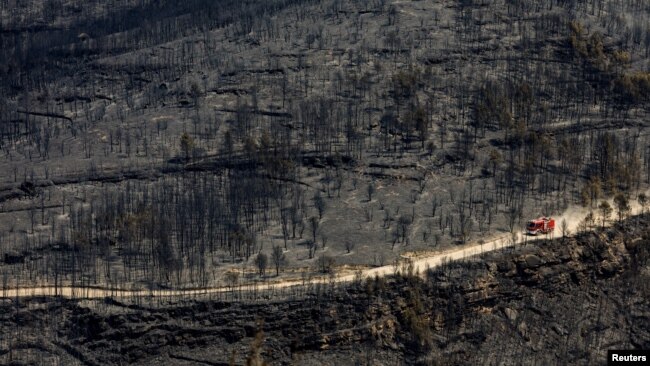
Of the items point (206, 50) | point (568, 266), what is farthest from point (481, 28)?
point (568, 266)

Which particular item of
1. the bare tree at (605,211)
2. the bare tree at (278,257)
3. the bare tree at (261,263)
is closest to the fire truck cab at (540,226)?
the bare tree at (605,211)

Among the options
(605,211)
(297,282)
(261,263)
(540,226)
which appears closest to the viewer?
(297,282)

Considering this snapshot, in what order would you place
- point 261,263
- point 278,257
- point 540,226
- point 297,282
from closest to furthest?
point 297,282, point 261,263, point 278,257, point 540,226

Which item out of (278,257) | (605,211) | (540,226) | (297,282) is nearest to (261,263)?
(278,257)

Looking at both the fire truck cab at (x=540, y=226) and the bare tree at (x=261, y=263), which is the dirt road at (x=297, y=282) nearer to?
the fire truck cab at (x=540, y=226)

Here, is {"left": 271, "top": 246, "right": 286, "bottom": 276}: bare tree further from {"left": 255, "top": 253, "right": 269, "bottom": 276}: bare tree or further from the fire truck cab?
the fire truck cab

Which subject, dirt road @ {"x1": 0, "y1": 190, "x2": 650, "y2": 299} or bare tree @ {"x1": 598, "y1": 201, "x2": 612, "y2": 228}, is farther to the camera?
bare tree @ {"x1": 598, "y1": 201, "x2": 612, "y2": 228}

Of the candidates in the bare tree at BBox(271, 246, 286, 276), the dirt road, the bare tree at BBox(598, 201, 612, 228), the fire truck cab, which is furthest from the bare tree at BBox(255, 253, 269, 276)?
the bare tree at BBox(598, 201, 612, 228)

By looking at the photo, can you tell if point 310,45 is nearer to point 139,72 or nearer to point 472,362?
point 139,72

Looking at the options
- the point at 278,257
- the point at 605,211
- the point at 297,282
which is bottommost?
the point at 297,282

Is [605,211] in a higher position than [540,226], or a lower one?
higher

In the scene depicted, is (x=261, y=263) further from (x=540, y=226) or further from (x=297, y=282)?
(x=540, y=226)
